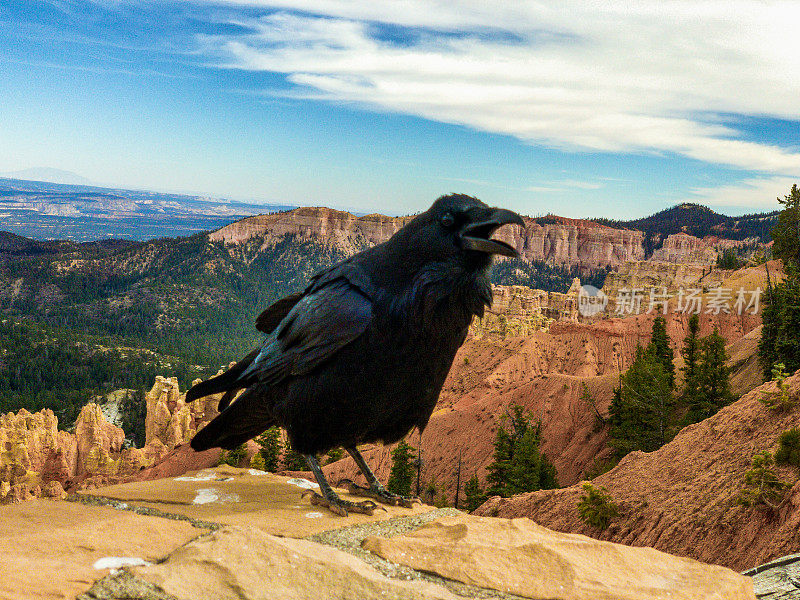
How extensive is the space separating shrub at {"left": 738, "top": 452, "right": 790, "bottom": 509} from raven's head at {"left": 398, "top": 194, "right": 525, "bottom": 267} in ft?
23.4

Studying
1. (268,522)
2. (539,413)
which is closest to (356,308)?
(268,522)

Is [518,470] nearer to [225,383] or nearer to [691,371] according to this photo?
[691,371]

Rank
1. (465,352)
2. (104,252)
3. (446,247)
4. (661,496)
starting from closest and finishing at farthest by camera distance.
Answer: (446,247)
(661,496)
(465,352)
(104,252)

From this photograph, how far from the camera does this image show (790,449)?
844 cm

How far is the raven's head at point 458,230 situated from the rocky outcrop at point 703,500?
5.84 m

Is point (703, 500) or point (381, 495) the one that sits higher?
point (381, 495)

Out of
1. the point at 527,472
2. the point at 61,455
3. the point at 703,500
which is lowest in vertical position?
the point at 61,455

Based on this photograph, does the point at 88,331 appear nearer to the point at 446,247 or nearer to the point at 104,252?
→ the point at 104,252

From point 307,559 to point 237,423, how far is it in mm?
2040

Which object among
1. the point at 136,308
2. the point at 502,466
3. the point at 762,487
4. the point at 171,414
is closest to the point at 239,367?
the point at 762,487

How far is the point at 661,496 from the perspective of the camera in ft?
35.0

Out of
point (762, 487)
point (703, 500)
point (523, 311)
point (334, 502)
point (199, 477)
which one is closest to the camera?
point (334, 502)

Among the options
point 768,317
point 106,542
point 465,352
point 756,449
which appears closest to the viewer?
point 106,542

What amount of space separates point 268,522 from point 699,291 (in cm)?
8311
